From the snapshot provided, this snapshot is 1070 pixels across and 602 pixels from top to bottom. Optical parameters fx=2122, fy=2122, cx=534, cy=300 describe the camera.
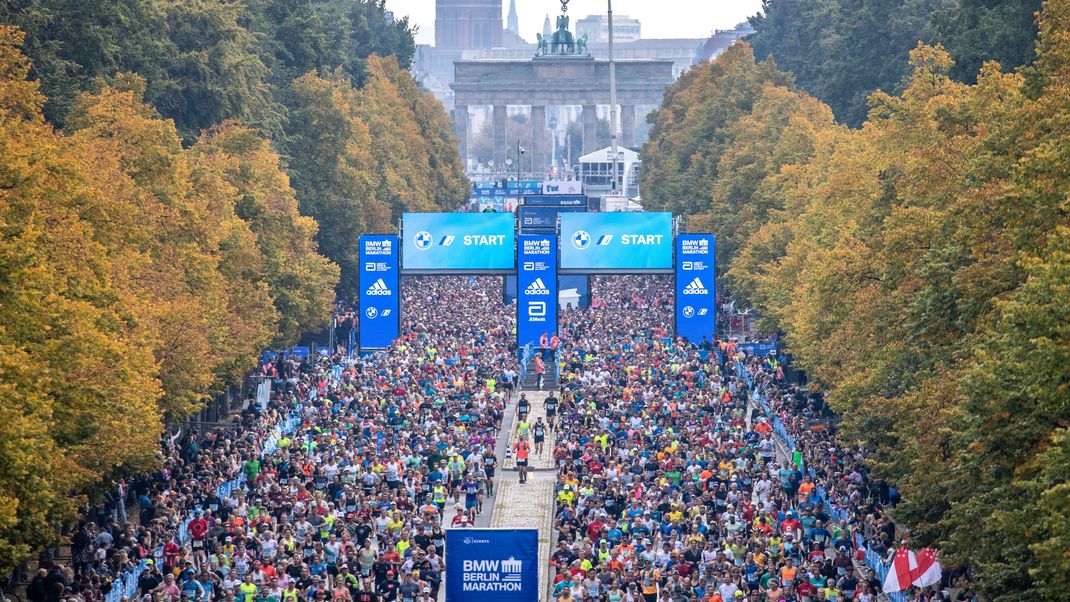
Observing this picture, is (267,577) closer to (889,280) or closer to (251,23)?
(889,280)

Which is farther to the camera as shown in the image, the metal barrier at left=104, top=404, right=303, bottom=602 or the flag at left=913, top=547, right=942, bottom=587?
the metal barrier at left=104, top=404, right=303, bottom=602

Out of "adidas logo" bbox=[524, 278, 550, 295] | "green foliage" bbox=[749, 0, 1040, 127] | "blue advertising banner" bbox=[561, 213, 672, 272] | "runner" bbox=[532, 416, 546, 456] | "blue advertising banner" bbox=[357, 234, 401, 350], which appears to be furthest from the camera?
"blue advertising banner" bbox=[561, 213, 672, 272]

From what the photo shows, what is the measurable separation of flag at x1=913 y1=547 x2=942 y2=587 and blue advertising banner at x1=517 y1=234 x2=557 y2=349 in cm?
3791

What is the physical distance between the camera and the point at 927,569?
36.2 meters

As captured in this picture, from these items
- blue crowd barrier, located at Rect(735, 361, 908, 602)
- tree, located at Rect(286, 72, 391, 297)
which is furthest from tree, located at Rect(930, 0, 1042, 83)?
tree, located at Rect(286, 72, 391, 297)

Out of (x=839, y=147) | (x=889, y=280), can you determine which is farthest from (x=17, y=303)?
(x=839, y=147)

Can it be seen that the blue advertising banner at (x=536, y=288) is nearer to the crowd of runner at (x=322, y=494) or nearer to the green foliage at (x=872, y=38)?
the crowd of runner at (x=322, y=494)

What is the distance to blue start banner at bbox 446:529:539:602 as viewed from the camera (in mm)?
31266

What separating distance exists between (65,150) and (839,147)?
106 ft

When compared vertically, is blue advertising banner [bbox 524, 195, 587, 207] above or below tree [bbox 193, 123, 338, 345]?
above

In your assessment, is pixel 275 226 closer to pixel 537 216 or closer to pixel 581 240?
pixel 581 240

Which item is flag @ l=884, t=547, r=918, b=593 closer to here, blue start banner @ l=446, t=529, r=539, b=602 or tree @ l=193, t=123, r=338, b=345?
blue start banner @ l=446, t=529, r=539, b=602

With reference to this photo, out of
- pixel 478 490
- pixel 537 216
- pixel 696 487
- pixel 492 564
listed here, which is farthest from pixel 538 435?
pixel 537 216

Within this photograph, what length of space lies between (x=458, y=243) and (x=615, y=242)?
5.72 meters
